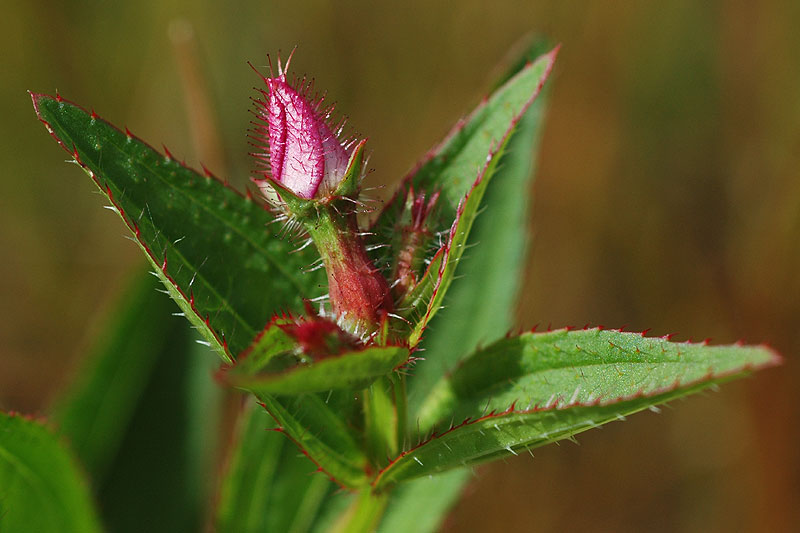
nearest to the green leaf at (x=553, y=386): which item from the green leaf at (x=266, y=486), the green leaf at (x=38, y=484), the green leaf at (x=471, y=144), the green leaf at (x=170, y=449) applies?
the green leaf at (x=471, y=144)

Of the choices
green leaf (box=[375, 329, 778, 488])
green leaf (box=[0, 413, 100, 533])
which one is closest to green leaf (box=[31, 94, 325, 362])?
green leaf (box=[375, 329, 778, 488])

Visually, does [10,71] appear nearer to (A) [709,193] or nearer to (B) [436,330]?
(B) [436,330]

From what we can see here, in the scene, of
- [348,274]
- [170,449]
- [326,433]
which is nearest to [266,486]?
[170,449]

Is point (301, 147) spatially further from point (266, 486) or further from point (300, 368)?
point (266, 486)

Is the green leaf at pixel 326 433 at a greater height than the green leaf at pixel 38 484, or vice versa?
the green leaf at pixel 326 433

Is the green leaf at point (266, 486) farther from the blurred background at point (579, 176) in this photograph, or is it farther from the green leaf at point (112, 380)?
the blurred background at point (579, 176)

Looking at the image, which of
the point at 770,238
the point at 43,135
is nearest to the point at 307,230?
the point at 770,238

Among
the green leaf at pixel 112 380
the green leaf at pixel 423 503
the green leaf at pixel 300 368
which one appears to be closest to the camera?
the green leaf at pixel 300 368
